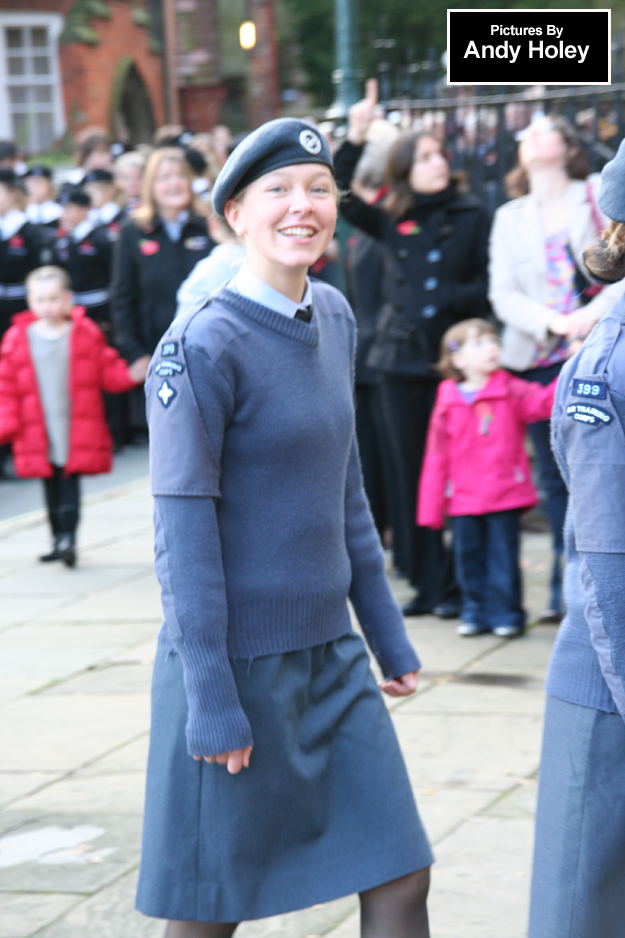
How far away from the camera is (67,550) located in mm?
8047

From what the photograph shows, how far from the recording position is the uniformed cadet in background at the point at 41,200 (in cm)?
1267

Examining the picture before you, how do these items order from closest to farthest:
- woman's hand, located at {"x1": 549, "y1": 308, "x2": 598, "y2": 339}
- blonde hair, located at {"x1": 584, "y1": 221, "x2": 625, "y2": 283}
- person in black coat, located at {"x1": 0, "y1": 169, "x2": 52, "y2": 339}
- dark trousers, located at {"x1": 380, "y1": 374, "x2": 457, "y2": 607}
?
blonde hair, located at {"x1": 584, "y1": 221, "x2": 625, "y2": 283} < woman's hand, located at {"x1": 549, "y1": 308, "x2": 598, "y2": 339} < dark trousers, located at {"x1": 380, "y1": 374, "x2": 457, "y2": 607} < person in black coat, located at {"x1": 0, "y1": 169, "x2": 52, "y2": 339}

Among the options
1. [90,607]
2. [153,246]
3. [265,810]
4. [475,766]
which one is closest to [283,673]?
[265,810]

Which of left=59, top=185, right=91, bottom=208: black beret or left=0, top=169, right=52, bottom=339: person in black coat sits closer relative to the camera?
left=0, top=169, right=52, bottom=339: person in black coat

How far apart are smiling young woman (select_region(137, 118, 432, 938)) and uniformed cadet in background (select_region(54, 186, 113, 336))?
353 inches

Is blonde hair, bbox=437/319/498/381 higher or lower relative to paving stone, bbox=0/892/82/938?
higher

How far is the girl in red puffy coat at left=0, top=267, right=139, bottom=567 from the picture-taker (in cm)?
796

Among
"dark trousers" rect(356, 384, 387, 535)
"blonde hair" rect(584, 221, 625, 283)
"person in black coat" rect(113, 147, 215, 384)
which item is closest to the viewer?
"blonde hair" rect(584, 221, 625, 283)

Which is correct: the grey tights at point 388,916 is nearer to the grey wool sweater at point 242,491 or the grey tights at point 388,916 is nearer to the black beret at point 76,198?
Result: the grey wool sweater at point 242,491

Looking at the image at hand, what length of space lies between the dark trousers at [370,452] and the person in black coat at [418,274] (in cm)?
72

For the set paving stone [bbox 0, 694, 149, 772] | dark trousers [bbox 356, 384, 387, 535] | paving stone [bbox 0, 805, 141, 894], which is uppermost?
dark trousers [bbox 356, 384, 387, 535]

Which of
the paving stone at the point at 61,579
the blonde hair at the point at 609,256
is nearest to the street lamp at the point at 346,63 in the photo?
the paving stone at the point at 61,579

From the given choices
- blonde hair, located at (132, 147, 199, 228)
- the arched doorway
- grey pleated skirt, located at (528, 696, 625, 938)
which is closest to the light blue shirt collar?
grey pleated skirt, located at (528, 696, 625, 938)

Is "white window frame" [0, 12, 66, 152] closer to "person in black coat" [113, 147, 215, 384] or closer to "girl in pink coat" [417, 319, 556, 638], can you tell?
"person in black coat" [113, 147, 215, 384]
